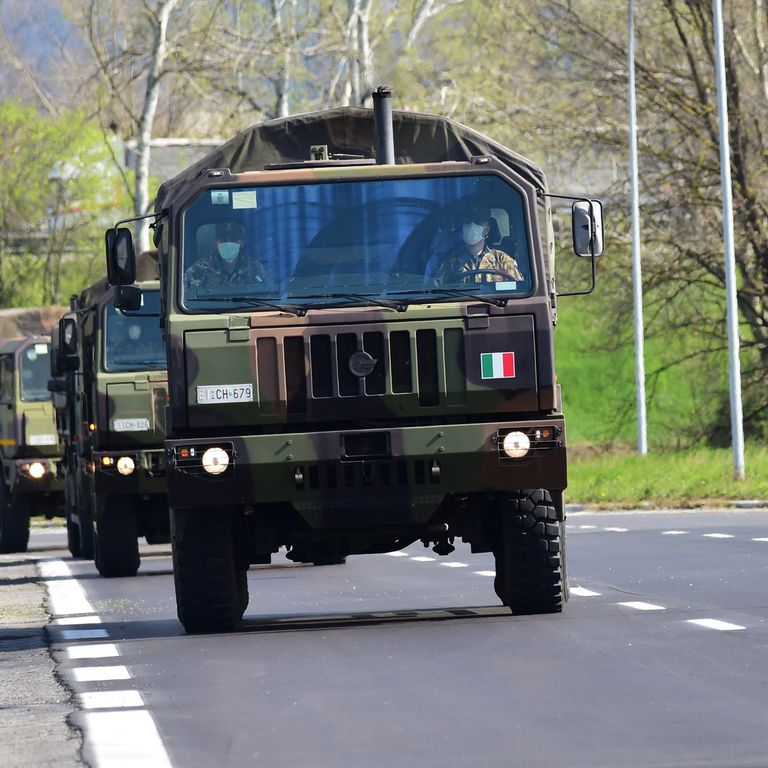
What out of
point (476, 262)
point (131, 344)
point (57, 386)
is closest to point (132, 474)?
point (131, 344)

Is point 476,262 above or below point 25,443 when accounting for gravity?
above

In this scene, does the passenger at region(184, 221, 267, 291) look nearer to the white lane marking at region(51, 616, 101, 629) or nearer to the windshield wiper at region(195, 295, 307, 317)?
the windshield wiper at region(195, 295, 307, 317)

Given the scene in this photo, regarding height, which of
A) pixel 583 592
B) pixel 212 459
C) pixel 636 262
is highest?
pixel 636 262

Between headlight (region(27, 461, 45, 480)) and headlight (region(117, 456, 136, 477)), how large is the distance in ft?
20.7

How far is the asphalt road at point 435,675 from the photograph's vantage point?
7980 millimetres

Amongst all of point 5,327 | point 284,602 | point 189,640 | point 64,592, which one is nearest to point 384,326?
point 189,640

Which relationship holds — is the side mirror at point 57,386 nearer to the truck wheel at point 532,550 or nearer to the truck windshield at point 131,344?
the truck windshield at point 131,344

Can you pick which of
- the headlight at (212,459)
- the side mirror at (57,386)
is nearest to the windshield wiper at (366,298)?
the headlight at (212,459)

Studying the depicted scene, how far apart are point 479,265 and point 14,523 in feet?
50.1

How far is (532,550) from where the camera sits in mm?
12891

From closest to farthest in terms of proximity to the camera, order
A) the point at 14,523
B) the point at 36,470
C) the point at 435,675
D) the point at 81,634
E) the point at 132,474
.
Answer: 1. the point at 435,675
2. the point at 81,634
3. the point at 132,474
4. the point at 36,470
5. the point at 14,523

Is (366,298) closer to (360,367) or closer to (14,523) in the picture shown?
(360,367)

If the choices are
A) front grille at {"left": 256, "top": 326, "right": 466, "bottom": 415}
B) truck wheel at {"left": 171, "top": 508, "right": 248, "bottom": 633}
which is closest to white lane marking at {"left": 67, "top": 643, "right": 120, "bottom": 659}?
truck wheel at {"left": 171, "top": 508, "right": 248, "bottom": 633}

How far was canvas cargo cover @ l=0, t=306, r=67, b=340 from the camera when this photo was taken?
29578 mm
